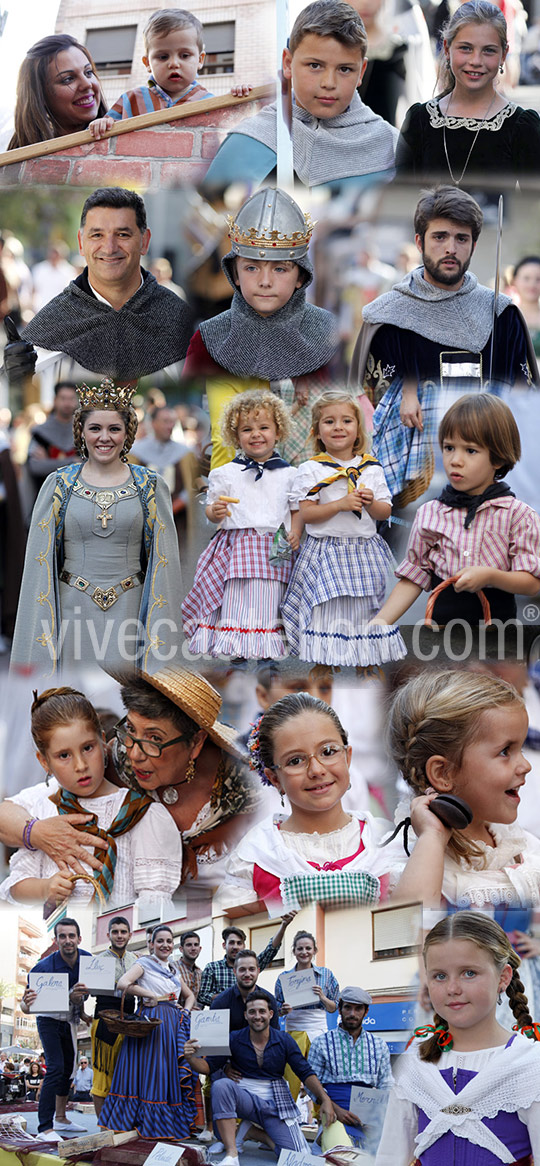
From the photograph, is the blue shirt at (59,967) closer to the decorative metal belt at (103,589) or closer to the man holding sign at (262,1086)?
the man holding sign at (262,1086)

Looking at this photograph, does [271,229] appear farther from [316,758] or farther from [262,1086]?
[262,1086]

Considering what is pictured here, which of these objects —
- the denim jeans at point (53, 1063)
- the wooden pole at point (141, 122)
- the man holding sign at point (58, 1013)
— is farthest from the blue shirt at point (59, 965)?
the wooden pole at point (141, 122)

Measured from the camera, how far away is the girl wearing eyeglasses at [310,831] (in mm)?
4223

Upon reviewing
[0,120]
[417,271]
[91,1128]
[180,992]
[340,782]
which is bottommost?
[91,1128]

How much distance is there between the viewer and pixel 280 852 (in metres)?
4.27

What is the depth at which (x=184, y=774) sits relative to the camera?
454cm

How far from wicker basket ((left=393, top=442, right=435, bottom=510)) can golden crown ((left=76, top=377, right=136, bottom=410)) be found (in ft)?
3.47

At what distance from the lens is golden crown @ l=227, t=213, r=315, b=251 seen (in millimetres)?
4590

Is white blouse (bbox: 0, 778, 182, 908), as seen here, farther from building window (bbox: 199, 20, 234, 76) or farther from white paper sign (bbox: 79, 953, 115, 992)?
building window (bbox: 199, 20, 234, 76)

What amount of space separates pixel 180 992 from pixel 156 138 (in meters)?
3.15

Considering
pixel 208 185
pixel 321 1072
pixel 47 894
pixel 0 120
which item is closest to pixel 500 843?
pixel 321 1072

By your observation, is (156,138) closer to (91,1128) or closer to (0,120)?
(0,120)

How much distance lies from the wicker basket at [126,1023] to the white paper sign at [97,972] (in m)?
0.07

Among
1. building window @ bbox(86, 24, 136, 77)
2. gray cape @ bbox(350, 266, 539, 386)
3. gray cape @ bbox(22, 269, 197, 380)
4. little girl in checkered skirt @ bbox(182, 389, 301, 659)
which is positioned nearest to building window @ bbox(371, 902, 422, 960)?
little girl in checkered skirt @ bbox(182, 389, 301, 659)
